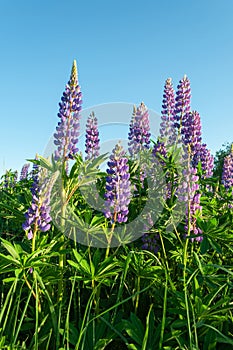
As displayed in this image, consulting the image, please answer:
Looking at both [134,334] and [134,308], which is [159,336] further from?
[134,308]

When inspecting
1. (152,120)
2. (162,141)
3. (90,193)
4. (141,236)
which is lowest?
(141,236)

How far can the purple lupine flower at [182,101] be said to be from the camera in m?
3.59

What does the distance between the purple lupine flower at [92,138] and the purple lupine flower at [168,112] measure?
2.17ft

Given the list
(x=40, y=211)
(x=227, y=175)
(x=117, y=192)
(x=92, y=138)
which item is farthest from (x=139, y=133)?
(x=40, y=211)

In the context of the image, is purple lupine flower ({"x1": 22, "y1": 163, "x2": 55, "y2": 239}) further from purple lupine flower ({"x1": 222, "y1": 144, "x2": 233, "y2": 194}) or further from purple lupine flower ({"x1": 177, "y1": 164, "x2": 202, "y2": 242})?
purple lupine flower ({"x1": 222, "y1": 144, "x2": 233, "y2": 194})

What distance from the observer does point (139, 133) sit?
12.4 feet

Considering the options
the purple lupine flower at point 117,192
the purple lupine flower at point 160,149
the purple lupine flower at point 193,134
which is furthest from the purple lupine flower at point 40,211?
the purple lupine flower at point 193,134

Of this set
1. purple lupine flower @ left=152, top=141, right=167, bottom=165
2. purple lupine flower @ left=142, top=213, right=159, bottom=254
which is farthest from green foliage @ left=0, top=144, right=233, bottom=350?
purple lupine flower @ left=152, top=141, right=167, bottom=165

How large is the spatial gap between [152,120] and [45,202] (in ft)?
7.60

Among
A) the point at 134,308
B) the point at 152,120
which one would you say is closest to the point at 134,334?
the point at 134,308

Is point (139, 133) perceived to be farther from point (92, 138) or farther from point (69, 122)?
point (69, 122)

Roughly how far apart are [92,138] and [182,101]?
943 millimetres

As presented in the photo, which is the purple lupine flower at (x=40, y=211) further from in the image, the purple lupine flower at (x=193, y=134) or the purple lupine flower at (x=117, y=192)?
the purple lupine flower at (x=193, y=134)

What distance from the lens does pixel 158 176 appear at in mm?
2994
